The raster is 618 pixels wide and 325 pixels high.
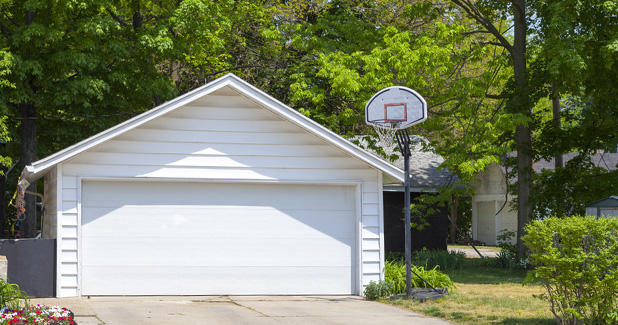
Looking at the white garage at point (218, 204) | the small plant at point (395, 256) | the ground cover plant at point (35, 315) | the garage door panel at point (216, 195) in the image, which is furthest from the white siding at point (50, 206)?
the small plant at point (395, 256)

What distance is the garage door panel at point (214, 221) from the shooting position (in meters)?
13.3

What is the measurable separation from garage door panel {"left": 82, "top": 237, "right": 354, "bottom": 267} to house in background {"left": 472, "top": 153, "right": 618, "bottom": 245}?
24.0 metres

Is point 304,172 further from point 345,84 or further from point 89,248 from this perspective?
point 345,84

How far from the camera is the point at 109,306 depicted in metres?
11.7

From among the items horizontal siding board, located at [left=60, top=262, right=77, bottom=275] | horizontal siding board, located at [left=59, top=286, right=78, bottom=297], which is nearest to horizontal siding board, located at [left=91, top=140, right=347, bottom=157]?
horizontal siding board, located at [left=60, top=262, right=77, bottom=275]

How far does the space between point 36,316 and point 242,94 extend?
21.2 feet

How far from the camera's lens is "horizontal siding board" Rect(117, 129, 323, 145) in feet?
43.6

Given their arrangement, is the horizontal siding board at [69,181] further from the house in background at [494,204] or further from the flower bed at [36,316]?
the house in background at [494,204]

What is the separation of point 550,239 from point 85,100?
1782 centimetres

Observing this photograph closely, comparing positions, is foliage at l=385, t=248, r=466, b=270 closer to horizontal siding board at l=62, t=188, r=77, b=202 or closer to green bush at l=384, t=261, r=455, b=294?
green bush at l=384, t=261, r=455, b=294

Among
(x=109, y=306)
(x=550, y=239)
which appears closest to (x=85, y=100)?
(x=109, y=306)

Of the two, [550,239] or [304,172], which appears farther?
[304,172]

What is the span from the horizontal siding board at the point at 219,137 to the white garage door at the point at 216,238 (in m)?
0.87

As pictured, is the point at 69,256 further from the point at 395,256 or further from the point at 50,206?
the point at 395,256
